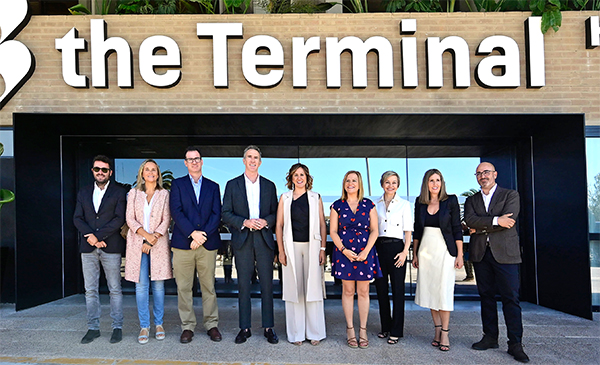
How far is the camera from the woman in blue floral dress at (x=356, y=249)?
405 centimetres

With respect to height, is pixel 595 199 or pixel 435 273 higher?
pixel 595 199

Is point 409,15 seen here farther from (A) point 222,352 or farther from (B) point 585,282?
(A) point 222,352

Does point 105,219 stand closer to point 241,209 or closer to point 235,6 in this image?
point 241,209

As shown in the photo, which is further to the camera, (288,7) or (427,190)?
(288,7)

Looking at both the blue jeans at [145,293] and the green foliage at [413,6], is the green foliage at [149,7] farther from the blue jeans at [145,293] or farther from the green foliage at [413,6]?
the blue jeans at [145,293]

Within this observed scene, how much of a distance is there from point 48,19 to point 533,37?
280 inches

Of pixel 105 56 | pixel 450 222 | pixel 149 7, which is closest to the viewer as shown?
pixel 450 222

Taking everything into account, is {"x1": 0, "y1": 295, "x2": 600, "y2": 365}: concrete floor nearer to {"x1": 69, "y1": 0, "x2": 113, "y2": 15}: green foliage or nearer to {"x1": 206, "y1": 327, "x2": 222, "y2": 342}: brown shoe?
{"x1": 206, "y1": 327, "x2": 222, "y2": 342}: brown shoe

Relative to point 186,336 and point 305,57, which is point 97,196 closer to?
point 186,336

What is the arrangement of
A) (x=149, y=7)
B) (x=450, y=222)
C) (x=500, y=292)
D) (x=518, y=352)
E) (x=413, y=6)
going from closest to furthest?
(x=518, y=352) → (x=500, y=292) → (x=450, y=222) → (x=413, y=6) → (x=149, y=7)


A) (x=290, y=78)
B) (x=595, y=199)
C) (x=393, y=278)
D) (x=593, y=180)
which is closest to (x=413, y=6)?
(x=290, y=78)

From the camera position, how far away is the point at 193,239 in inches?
167

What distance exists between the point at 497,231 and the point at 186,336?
3358 millimetres

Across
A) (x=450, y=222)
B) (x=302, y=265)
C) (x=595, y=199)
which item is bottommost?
(x=302, y=265)
